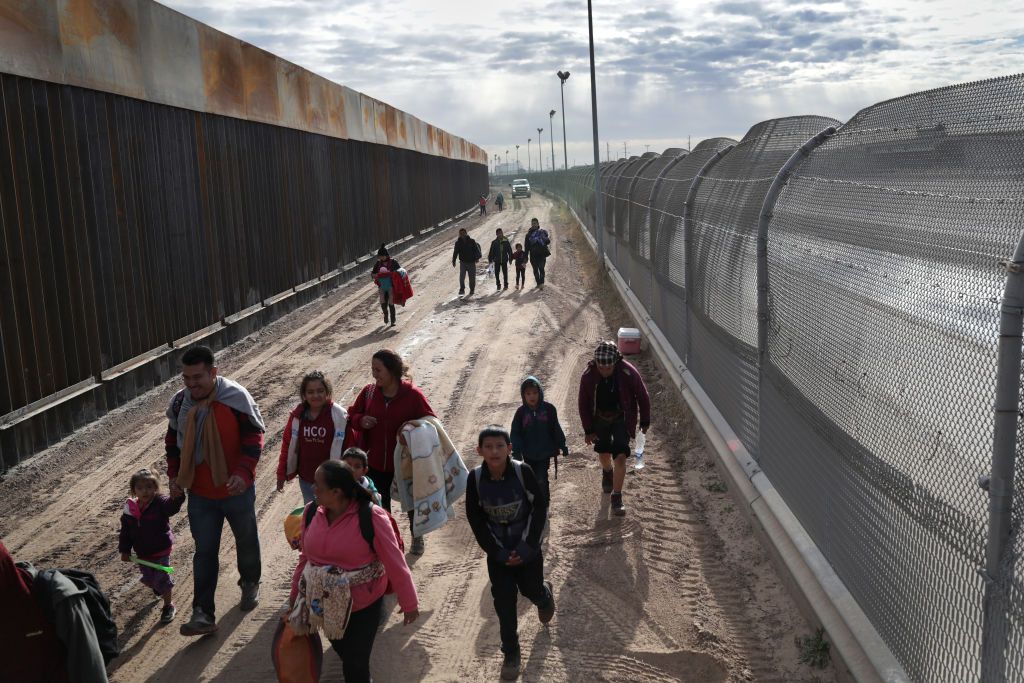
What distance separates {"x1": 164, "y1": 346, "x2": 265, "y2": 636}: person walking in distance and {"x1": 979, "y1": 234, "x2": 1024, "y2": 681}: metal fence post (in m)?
4.05

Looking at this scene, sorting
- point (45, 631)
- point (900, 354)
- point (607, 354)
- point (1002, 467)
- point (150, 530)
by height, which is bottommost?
point (150, 530)

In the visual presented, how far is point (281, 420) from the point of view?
35.8 feet

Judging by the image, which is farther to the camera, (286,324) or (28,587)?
(286,324)

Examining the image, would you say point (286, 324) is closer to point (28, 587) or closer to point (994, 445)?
point (28, 587)

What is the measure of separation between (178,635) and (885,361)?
4381 millimetres

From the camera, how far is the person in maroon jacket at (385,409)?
21.0 feet

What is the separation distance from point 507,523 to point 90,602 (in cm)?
220

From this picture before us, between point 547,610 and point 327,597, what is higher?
point 327,597

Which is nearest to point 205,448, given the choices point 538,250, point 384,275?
point 384,275

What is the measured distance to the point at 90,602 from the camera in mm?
3994

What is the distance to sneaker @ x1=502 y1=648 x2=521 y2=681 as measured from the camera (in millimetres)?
5266

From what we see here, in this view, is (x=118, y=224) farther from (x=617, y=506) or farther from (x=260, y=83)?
(x=617, y=506)

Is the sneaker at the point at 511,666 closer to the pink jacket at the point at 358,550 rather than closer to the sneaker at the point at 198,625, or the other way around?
the pink jacket at the point at 358,550

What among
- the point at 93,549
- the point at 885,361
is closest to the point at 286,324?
the point at 93,549
